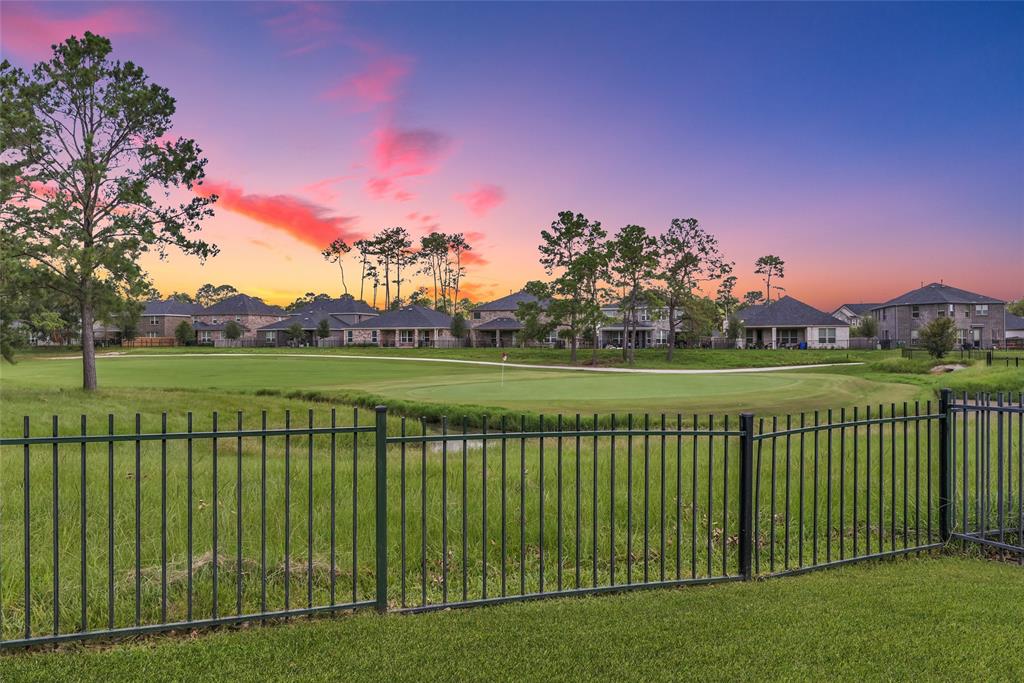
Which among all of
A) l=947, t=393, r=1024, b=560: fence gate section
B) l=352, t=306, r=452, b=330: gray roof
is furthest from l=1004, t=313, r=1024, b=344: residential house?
l=947, t=393, r=1024, b=560: fence gate section

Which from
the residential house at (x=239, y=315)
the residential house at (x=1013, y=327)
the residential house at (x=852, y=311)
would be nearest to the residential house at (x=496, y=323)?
the residential house at (x=239, y=315)

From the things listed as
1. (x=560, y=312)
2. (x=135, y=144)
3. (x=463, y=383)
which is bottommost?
(x=463, y=383)

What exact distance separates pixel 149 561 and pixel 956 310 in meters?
90.0

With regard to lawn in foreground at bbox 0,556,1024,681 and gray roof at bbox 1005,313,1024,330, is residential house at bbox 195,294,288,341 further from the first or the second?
lawn in foreground at bbox 0,556,1024,681

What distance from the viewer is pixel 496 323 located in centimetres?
8638

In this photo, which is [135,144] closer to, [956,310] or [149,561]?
[149,561]

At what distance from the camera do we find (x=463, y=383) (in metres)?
34.8

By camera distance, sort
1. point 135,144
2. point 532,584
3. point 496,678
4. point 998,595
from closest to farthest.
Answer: point 496,678
point 998,595
point 532,584
point 135,144

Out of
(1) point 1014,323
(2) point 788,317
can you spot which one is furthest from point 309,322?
(1) point 1014,323

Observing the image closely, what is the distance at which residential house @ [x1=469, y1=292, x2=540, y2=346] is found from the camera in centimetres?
8519

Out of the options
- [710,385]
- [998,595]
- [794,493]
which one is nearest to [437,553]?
[998,595]

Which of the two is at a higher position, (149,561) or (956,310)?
(956,310)

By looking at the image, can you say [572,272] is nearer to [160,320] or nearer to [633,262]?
[633,262]

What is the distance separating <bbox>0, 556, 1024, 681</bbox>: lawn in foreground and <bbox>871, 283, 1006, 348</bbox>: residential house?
269 feet
